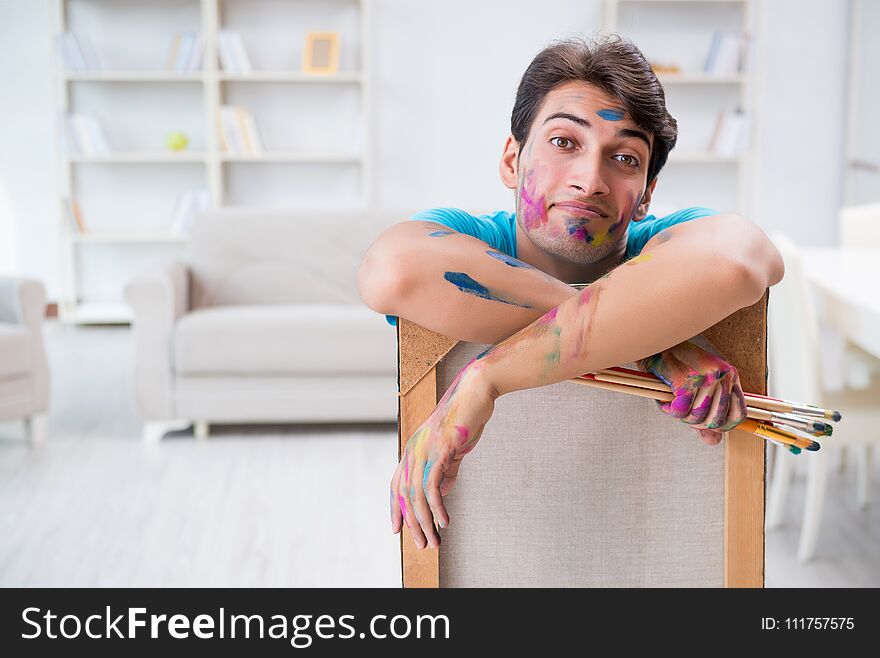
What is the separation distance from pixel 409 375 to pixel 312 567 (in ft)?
5.23

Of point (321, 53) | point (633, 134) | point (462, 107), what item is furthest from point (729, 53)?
point (633, 134)

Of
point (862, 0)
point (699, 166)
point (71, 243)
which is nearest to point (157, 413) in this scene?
point (71, 243)

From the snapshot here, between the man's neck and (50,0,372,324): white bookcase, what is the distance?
473 cm

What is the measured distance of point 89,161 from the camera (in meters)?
5.80

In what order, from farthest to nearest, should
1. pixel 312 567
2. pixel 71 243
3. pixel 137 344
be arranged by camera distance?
pixel 71 243 < pixel 137 344 < pixel 312 567

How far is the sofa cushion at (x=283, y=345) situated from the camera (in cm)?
343

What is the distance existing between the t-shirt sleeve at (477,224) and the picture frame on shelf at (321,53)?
479 centimetres

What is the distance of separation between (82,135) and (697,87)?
3.75 m

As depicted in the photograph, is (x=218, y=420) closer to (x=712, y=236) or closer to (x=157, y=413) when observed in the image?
(x=157, y=413)

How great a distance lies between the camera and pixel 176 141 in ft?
18.5

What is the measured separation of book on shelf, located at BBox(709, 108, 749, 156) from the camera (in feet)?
18.6

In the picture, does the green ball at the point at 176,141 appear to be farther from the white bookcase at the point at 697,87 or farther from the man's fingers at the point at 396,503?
the man's fingers at the point at 396,503

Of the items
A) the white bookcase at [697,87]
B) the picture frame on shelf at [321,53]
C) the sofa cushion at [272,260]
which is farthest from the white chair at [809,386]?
the picture frame on shelf at [321,53]

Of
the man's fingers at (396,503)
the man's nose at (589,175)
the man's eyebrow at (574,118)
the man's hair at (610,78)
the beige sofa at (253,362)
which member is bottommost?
the beige sofa at (253,362)
